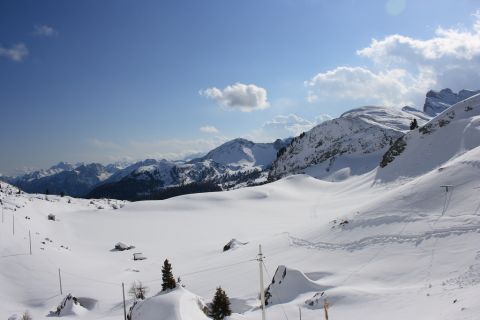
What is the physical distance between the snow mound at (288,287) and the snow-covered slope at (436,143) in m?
62.5

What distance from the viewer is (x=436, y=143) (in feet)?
318

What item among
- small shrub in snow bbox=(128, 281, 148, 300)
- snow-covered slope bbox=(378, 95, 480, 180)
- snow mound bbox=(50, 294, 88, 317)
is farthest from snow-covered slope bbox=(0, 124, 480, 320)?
small shrub in snow bbox=(128, 281, 148, 300)

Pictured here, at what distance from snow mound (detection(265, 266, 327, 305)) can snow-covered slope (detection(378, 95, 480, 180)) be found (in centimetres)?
6252

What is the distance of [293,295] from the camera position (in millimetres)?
37625

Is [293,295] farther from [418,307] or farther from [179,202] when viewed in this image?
[179,202]

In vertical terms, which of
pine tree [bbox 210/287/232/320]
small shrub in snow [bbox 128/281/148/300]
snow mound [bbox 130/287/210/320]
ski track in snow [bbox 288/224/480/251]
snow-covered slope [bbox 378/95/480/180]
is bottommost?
small shrub in snow [bbox 128/281/148/300]

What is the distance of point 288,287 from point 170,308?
13270 millimetres

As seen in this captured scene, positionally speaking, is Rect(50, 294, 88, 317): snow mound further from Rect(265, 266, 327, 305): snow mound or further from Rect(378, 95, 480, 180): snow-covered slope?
Rect(378, 95, 480, 180): snow-covered slope

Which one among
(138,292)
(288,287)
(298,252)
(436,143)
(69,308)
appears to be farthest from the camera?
(436,143)

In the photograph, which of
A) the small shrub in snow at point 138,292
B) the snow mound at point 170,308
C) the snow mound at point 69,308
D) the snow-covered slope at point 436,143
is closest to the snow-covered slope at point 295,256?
the snow mound at point 170,308

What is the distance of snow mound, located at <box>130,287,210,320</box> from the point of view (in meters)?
30.2

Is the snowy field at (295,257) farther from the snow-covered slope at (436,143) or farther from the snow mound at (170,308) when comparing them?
the snow-covered slope at (436,143)

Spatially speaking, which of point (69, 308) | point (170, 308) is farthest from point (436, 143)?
point (69, 308)

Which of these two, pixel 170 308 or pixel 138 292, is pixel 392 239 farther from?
pixel 138 292
